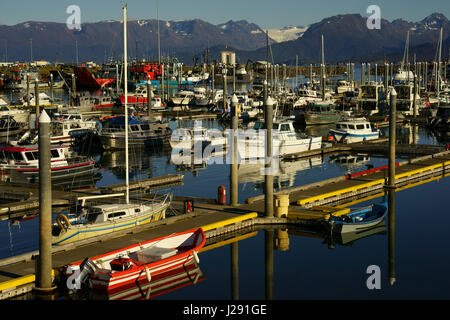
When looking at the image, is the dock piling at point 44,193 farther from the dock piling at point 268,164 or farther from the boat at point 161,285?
the dock piling at point 268,164

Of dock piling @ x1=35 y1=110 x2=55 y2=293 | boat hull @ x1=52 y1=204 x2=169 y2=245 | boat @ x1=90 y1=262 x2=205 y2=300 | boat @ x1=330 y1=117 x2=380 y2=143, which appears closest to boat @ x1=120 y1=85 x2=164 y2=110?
boat @ x1=330 y1=117 x2=380 y2=143

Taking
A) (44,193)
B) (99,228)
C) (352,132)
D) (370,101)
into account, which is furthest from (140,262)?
(370,101)

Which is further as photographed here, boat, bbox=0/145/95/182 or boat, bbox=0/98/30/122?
boat, bbox=0/98/30/122

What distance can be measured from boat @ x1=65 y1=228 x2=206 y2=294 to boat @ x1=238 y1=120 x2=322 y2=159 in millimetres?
22411

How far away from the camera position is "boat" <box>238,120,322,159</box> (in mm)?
45562

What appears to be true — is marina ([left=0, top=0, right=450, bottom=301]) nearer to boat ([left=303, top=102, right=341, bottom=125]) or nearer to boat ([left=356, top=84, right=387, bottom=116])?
boat ([left=303, top=102, right=341, bottom=125])

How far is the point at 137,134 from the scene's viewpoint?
173 ft

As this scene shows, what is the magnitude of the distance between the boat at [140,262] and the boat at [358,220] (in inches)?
228

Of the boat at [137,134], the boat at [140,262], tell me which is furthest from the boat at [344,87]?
the boat at [140,262]

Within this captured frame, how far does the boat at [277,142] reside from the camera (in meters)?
45.6

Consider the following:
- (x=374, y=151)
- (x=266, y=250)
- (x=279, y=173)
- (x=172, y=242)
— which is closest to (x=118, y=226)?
(x=172, y=242)
